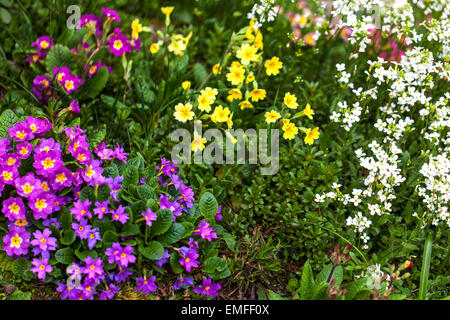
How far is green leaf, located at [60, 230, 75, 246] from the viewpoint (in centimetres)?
206

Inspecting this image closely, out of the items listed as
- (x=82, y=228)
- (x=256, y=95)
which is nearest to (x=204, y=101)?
(x=256, y=95)

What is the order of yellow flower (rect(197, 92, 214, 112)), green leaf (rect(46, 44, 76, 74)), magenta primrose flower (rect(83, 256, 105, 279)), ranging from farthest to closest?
green leaf (rect(46, 44, 76, 74)) → yellow flower (rect(197, 92, 214, 112)) → magenta primrose flower (rect(83, 256, 105, 279))

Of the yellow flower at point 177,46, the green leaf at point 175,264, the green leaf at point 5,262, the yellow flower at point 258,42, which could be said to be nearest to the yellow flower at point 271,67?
the yellow flower at point 258,42

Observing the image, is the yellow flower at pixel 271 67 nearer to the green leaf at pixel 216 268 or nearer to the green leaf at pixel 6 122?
the green leaf at pixel 216 268

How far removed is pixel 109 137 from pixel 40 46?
89cm

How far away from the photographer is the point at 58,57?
2943 mm

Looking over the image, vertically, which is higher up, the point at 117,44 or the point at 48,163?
the point at 117,44

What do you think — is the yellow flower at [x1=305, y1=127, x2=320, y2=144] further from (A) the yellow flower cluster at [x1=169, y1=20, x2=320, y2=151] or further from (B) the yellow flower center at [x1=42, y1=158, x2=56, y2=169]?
(B) the yellow flower center at [x1=42, y1=158, x2=56, y2=169]

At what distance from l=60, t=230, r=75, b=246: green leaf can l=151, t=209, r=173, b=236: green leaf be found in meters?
0.39

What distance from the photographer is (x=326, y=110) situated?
10.5 feet

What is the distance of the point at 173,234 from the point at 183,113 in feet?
2.46

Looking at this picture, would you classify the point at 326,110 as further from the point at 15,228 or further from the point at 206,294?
the point at 15,228

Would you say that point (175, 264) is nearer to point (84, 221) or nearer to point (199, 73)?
point (84, 221)

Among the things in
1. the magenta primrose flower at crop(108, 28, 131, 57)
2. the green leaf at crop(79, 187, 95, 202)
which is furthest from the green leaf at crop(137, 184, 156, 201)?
the magenta primrose flower at crop(108, 28, 131, 57)
